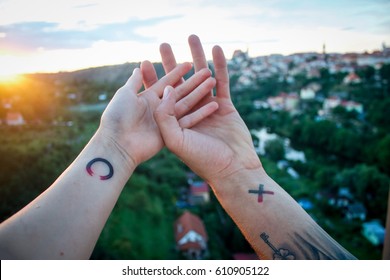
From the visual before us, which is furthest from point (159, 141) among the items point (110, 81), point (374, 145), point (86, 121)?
point (374, 145)

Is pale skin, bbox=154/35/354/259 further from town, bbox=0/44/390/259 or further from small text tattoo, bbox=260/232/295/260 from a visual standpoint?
town, bbox=0/44/390/259

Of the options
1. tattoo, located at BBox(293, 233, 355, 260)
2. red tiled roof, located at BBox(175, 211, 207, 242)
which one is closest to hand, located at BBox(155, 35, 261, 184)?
tattoo, located at BBox(293, 233, 355, 260)

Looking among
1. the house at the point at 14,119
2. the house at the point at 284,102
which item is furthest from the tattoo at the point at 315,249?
the house at the point at 284,102

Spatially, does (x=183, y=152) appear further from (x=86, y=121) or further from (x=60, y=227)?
(x=86, y=121)

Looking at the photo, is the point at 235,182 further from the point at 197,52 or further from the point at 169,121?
the point at 197,52

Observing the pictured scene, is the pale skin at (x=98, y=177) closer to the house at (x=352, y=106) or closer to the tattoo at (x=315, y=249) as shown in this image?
the tattoo at (x=315, y=249)

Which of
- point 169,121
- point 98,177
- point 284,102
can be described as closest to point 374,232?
point 284,102
